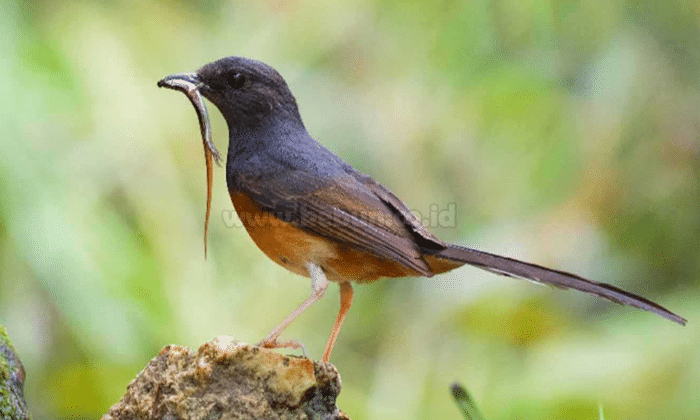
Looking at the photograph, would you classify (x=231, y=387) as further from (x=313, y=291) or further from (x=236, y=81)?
(x=236, y=81)

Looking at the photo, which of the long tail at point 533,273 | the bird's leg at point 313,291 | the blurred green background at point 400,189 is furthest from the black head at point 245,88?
the blurred green background at point 400,189

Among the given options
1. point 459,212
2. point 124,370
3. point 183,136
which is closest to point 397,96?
point 459,212

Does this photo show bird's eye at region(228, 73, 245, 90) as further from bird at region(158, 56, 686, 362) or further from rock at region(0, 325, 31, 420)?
rock at region(0, 325, 31, 420)

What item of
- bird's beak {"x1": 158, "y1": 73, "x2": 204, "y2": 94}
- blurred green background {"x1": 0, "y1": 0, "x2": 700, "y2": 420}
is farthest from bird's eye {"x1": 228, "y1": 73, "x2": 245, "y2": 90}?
blurred green background {"x1": 0, "y1": 0, "x2": 700, "y2": 420}

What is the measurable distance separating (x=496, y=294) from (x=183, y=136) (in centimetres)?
213

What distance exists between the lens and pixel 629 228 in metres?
5.96

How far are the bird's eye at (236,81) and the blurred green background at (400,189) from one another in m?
1.55

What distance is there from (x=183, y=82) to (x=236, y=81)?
205 mm

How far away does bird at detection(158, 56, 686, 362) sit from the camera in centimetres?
327

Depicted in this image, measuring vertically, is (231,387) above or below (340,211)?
below

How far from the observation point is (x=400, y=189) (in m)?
5.73

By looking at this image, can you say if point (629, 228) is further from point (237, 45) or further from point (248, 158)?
point (248, 158)

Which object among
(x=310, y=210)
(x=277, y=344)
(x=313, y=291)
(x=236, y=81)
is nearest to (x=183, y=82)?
(x=236, y=81)

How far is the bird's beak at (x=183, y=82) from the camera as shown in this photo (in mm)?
3514
